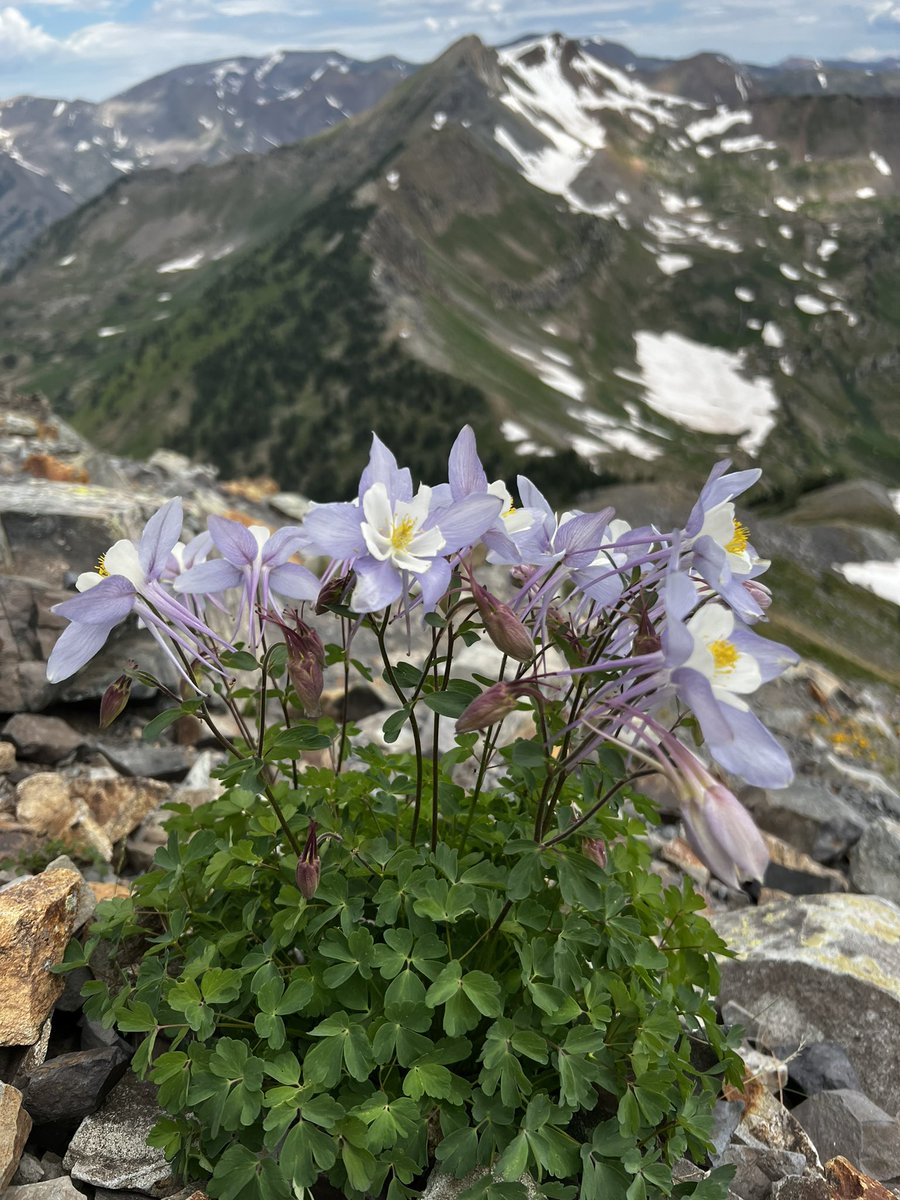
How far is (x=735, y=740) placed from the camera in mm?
2562

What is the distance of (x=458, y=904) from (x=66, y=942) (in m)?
2.34

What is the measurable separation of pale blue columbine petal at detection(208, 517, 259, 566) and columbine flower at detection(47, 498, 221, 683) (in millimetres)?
191

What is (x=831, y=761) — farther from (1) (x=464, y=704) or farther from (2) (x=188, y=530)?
(1) (x=464, y=704)

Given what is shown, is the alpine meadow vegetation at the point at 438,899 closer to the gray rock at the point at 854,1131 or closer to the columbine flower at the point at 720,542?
the columbine flower at the point at 720,542

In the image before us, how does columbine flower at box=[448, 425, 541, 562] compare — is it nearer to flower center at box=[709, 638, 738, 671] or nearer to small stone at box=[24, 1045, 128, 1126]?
flower center at box=[709, 638, 738, 671]

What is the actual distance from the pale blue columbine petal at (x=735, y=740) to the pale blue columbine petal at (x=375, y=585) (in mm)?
959

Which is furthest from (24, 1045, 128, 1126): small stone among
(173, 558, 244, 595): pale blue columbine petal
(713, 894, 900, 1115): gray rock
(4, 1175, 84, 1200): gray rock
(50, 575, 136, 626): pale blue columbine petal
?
(713, 894, 900, 1115): gray rock

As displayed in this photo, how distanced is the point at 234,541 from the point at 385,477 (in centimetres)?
70

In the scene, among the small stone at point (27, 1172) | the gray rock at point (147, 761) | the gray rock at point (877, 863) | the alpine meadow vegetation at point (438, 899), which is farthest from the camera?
the gray rock at point (877, 863)

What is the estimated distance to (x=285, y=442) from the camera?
554 feet

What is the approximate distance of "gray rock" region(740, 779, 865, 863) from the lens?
10.7 metres

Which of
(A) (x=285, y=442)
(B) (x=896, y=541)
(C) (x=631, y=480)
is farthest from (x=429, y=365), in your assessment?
(B) (x=896, y=541)

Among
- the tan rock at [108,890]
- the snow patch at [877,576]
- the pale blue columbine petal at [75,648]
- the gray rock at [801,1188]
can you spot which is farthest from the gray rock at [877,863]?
the snow patch at [877,576]

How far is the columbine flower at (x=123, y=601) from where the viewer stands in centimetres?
326
